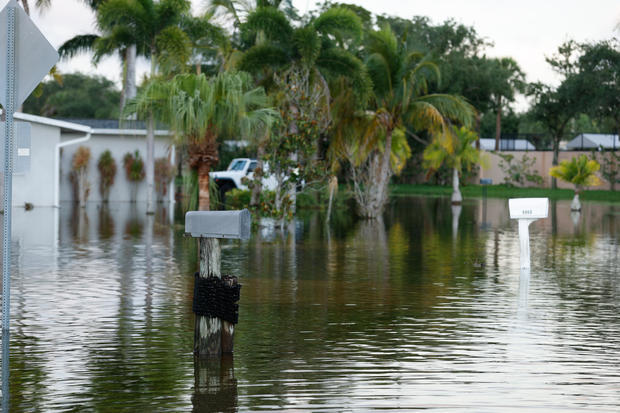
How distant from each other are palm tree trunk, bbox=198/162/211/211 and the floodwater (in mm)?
4148

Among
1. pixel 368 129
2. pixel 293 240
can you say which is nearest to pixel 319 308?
pixel 293 240

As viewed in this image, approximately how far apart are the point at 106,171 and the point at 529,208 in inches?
1045

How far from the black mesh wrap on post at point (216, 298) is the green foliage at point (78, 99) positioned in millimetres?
64181

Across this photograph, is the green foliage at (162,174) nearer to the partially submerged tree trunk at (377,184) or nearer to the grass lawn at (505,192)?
the partially submerged tree trunk at (377,184)

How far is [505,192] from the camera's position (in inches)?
2120

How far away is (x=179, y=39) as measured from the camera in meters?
29.9

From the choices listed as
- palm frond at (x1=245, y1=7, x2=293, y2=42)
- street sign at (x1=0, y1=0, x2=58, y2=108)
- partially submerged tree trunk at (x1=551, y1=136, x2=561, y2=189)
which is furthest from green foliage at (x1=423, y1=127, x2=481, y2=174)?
street sign at (x1=0, y1=0, x2=58, y2=108)

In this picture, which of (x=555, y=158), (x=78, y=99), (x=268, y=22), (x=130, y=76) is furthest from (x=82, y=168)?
(x=78, y=99)

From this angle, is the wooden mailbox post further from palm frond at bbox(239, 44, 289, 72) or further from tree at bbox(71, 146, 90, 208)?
tree at bbox(71, 146, 90, 208)

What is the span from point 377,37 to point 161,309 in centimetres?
1918

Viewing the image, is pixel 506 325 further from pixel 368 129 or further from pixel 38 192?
pixel 38 192

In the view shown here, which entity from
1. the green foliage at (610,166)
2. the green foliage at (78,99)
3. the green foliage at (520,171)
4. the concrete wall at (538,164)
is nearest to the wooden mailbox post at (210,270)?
the green foliage at (610,166)

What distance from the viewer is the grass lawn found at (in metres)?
48.8

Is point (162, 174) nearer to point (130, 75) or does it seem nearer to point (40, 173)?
point (130, 75)
